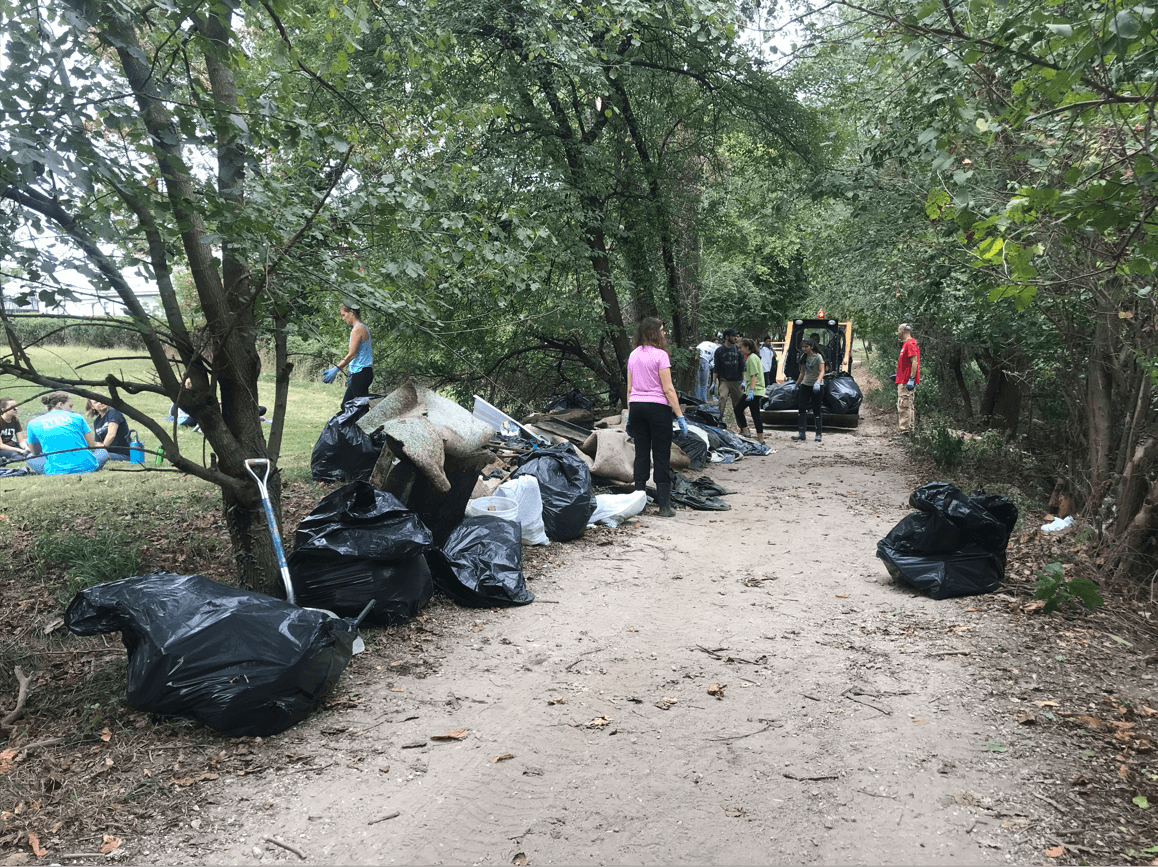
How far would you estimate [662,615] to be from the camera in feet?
16.4

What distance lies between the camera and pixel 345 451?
782cm

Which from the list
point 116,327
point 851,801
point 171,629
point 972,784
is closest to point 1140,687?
point 972,784

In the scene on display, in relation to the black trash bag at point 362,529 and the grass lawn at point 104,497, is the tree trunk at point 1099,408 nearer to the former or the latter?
the black trash bag at point 362,529

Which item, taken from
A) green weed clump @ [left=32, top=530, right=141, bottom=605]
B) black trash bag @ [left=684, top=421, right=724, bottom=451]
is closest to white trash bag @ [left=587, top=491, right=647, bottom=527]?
green weed clump @ [left=32, top=530, right=141, bottom=605]

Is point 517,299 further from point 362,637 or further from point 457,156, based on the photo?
point 362,637

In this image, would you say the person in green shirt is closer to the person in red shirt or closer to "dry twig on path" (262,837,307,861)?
the person in red shirt

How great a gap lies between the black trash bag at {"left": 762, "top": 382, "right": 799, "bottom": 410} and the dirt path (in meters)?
10.8

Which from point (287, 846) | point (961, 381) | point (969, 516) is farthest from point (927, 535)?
point (961, 381)

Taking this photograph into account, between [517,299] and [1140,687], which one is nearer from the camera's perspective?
[1140,687]

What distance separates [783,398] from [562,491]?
10472mm

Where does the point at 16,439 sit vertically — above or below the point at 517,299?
below

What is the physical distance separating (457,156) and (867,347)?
1137 inches

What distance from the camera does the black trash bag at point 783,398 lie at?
640 inches

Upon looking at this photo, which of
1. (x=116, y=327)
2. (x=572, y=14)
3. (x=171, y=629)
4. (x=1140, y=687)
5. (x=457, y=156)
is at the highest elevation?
(x=572, y=14)
